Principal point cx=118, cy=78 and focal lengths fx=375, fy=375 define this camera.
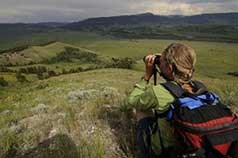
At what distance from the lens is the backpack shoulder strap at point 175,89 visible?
3.08 m

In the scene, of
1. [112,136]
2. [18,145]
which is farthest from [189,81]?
[18,145]

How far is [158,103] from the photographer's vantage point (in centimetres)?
313

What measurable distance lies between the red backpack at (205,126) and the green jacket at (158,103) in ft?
0.62

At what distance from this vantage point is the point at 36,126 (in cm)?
540

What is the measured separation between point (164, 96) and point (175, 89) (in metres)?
0.11

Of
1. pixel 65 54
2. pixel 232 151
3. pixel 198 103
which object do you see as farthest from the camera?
pixel 65 54

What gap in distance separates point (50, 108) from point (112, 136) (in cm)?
196

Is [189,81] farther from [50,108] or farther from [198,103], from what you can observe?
[50,108]

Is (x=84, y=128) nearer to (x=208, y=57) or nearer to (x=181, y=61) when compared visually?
(x=181, y=61)

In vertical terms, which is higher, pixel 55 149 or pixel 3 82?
pixel 55 149

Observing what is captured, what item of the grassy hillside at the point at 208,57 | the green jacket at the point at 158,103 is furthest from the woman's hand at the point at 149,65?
the grassy hillside at the point at 208,57

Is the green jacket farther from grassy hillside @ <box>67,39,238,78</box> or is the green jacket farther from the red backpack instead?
grassy hillside @ <box>67,39,238,78</box>

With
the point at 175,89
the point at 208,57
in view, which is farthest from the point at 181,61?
the point at 208,57

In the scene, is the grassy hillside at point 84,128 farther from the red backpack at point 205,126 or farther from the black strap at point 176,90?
the red backpack at point 205,126
